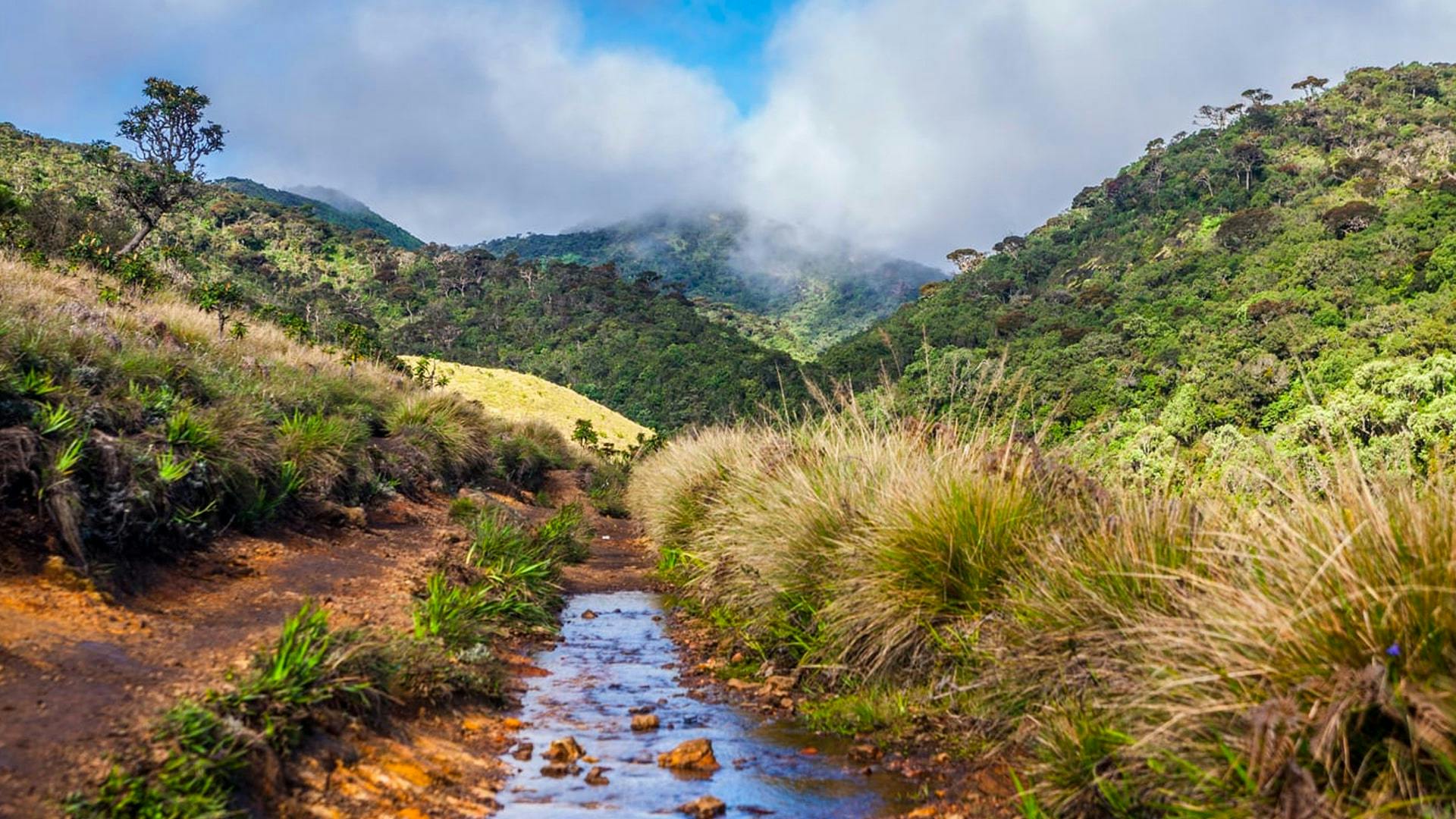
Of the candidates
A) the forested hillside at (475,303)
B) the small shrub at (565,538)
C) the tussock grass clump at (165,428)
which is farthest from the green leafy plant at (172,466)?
the forested hillside at (475,303)

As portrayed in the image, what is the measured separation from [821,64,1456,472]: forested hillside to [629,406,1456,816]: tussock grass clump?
55 centimetres

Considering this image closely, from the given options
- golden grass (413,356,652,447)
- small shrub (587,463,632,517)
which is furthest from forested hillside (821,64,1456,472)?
golden grass (413,356,652,447)

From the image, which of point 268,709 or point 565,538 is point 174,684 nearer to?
Result: point 268,709

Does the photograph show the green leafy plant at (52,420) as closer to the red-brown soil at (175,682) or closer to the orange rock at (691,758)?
the red-brown soil at (175,682)

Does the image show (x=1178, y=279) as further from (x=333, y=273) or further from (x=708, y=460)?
(x=333, y=273)

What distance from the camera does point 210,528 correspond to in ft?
23.4

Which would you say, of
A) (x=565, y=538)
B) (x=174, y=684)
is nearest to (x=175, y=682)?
(x=174, y=684)

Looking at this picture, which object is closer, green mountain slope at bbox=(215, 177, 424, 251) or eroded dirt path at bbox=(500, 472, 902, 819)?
eroded dirt path at bbox=(500, 472, 902, 819)

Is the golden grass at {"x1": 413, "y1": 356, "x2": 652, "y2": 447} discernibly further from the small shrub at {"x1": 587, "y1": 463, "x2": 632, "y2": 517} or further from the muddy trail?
the muddy trail

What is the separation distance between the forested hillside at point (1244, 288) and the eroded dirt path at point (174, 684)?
3.76 m

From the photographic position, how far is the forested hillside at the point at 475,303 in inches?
2319

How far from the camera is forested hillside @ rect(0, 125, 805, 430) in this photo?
58.9 metres

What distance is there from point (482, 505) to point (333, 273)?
244 feet

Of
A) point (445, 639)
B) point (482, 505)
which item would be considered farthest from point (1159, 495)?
point (482, 505)
